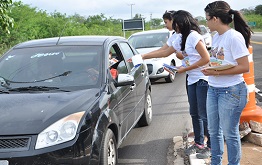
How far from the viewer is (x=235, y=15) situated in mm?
3684

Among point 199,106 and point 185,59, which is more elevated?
point 185,59

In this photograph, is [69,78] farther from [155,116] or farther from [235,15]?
[155,116]

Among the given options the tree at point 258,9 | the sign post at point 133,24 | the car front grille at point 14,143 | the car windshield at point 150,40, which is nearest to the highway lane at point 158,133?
the car front grille at point 14,143

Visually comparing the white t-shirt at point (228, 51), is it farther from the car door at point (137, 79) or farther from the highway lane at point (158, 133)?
the car door at point (137, 79)

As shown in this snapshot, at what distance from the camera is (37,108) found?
12.7 feet

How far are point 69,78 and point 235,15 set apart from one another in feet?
6.64

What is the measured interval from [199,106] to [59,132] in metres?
1.88

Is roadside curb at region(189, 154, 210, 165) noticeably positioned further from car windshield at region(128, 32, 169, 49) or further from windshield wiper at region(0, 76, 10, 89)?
car windshield at region(128, 32, 169, 49)

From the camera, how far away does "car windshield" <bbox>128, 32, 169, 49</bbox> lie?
12.8 metres

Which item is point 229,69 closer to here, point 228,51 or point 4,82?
point 228,51

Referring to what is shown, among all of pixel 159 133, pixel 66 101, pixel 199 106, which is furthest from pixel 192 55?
pixel 159 133

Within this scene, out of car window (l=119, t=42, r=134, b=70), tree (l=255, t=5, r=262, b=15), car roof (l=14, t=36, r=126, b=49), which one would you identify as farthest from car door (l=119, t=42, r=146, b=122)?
tree (l=255, t=5, r=262, b=15)

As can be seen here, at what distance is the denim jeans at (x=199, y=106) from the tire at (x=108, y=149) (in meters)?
1.17

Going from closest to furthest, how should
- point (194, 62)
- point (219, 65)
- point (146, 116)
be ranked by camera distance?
point (219, 65) < point (194, 62) < point (146, 116)
